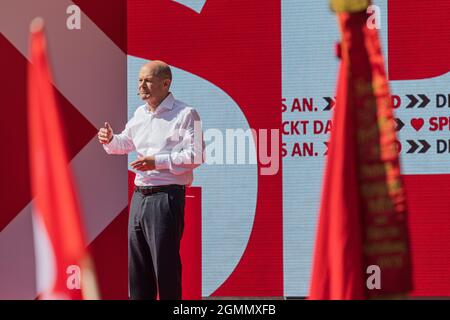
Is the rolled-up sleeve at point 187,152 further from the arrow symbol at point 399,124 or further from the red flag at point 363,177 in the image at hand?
the red flag at point 363,177

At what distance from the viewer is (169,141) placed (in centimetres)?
370

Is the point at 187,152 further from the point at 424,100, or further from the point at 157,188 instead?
the point at 424,100

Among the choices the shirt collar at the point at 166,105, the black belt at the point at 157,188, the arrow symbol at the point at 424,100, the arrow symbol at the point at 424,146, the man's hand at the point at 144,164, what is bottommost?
the black belt at the point at 157,188

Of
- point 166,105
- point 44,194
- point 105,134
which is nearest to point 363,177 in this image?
point 166,105

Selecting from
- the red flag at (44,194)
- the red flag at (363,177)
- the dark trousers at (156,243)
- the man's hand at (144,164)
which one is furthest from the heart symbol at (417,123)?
the red flag at (44,194)

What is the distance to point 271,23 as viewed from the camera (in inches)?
158

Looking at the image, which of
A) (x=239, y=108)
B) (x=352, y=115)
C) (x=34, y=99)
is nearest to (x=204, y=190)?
(x=239, y=108)

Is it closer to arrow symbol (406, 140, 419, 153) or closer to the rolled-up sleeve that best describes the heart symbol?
arrow symbol (406, 140, 419, 153)

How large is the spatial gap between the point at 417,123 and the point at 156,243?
52.3 inches

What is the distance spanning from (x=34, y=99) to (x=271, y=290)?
5.00ft

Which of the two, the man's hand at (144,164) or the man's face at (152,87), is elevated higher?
the man's face at (152,87)

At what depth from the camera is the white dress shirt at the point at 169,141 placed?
3646 mm

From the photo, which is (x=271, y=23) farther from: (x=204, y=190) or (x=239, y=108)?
(x=204, y=190)

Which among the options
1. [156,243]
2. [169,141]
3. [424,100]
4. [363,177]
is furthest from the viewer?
[424,100]
